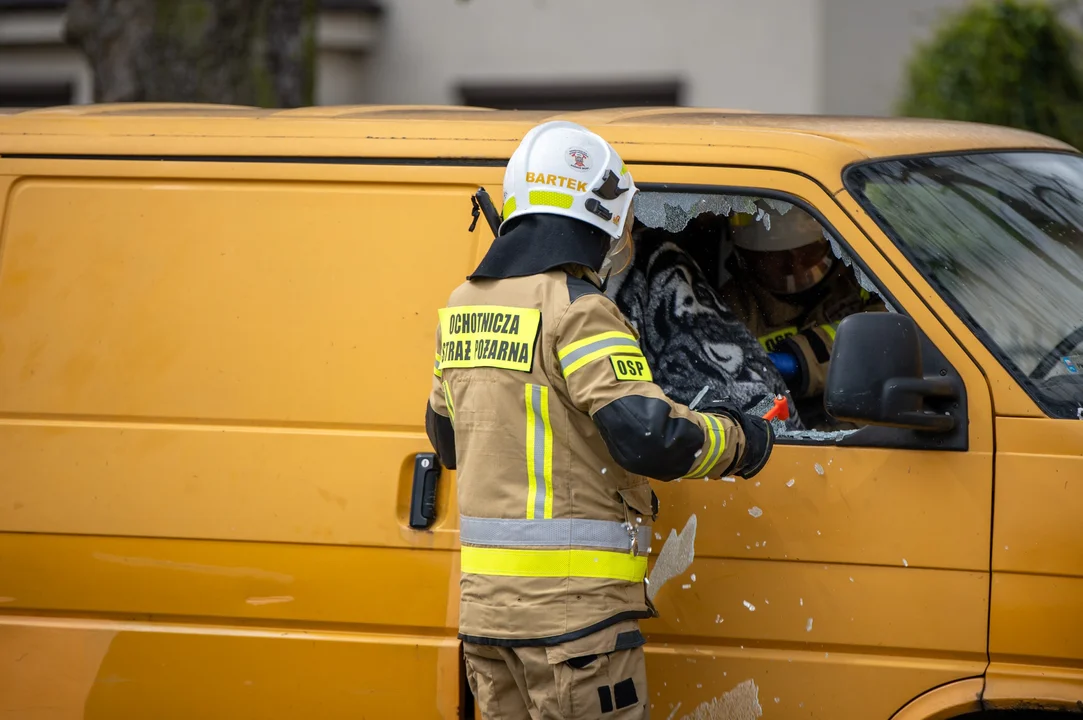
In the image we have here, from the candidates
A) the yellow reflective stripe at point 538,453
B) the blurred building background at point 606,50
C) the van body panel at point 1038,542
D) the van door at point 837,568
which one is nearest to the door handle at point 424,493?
the yellow reflective stripe at point 538,453

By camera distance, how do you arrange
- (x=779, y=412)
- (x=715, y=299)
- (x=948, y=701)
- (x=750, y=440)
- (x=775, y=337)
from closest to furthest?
(x=750, y=440) → (x=948, y=701) → (x=779, y=412) → (x=715, y=299) → (x=775, y=337)

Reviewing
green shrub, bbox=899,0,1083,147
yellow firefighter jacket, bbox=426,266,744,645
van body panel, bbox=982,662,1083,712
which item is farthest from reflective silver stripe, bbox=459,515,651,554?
green shrub, bbox=899,0,1083,147

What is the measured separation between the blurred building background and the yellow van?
656cm

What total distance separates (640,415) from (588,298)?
27 cm

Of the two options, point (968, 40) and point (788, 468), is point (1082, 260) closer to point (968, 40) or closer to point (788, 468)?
point (788, 468)

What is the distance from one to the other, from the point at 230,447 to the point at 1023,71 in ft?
20.0

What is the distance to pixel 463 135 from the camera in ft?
9.65

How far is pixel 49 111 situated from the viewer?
3297mm

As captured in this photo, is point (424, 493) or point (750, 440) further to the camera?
point (424, 493)

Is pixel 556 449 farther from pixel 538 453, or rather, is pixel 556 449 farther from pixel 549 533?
pixel 549 533

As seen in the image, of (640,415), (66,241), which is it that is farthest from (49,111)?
(640,415)

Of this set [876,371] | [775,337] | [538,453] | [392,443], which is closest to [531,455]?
[538,453]

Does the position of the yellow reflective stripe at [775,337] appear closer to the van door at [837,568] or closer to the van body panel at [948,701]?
the van door at [837,568]

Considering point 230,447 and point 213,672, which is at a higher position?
point 230,447
